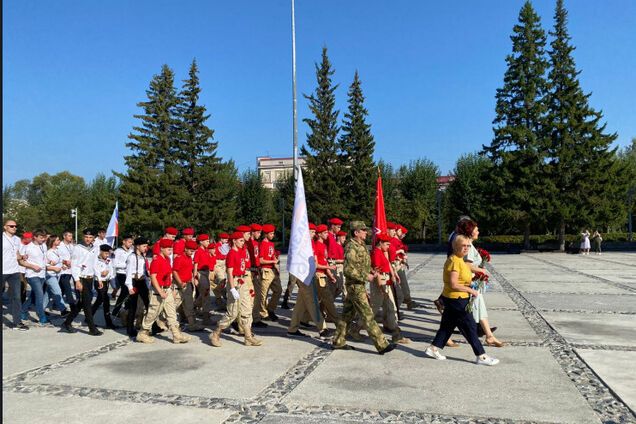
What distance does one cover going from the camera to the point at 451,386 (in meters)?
5.50

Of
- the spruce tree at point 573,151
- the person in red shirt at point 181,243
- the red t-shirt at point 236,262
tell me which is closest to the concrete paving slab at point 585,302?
the red t-shirt at point 236,262

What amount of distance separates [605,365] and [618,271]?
50.6 feet

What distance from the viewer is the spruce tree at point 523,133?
36969 mm

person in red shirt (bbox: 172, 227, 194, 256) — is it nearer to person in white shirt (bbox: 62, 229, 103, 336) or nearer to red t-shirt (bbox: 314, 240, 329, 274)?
person in white shirt (bbox: 62, 229, 103, 336)

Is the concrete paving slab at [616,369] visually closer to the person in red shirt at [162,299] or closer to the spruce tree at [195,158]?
the person in red shirt at [162,299]

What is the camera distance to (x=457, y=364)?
252 inches

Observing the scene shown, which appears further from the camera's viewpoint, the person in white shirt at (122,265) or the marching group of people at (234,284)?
the person in white shirt at (122,265)

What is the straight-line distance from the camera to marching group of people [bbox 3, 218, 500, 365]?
6996 mm

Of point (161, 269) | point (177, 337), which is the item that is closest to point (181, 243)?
point (161, 269)

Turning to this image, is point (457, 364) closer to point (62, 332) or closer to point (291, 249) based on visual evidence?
point (291, 249)

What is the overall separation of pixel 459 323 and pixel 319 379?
1957 mm

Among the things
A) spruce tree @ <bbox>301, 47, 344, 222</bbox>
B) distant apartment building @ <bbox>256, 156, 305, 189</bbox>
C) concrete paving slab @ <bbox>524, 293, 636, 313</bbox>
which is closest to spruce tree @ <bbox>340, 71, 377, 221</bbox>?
spruce tree @ <bbox>301, 47, 344, 222</bbox>

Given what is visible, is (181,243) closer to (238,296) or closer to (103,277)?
(103,277)

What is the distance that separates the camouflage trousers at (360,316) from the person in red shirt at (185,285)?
279cm
